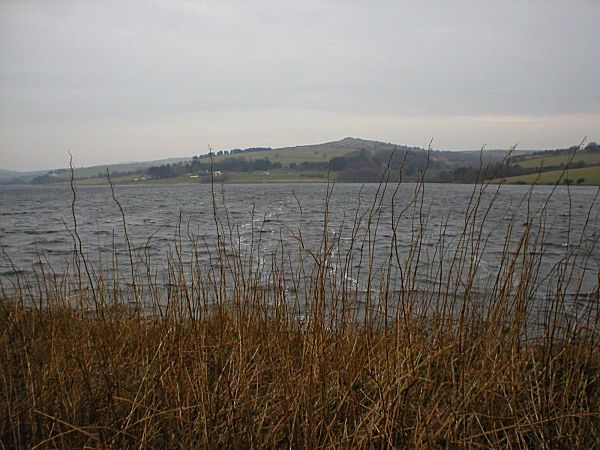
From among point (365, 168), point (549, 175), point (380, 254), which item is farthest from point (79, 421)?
point (365, 168)

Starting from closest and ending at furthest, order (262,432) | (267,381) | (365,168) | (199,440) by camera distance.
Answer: (199,440), (262,432), (267,381), (365,168)

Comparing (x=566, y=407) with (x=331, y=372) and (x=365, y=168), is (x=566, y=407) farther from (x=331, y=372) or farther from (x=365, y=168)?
(x=365, y=168)

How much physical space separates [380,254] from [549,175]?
2910 centimetres

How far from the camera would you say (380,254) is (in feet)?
46.9

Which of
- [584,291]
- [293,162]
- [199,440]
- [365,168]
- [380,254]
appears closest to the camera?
[199,440]

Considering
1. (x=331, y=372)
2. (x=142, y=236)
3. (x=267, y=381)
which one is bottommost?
(x=142, y=236)

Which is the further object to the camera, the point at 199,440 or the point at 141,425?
the point at 141,425

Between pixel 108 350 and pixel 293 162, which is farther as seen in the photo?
pixel 293 162

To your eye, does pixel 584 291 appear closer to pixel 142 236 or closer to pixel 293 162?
pixel 142 236

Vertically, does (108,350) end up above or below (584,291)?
above

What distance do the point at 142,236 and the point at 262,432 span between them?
16.7 meters

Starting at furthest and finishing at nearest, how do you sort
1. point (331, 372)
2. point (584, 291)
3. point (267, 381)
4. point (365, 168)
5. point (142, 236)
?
1. point (365, 168)
2. point (142, 236)
3. point (584, 291)
4. point (267, 381)
5. point (331, 372)

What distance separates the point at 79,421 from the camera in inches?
129

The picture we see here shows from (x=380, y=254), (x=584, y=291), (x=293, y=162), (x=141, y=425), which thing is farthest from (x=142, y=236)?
(x=293, y=162)
